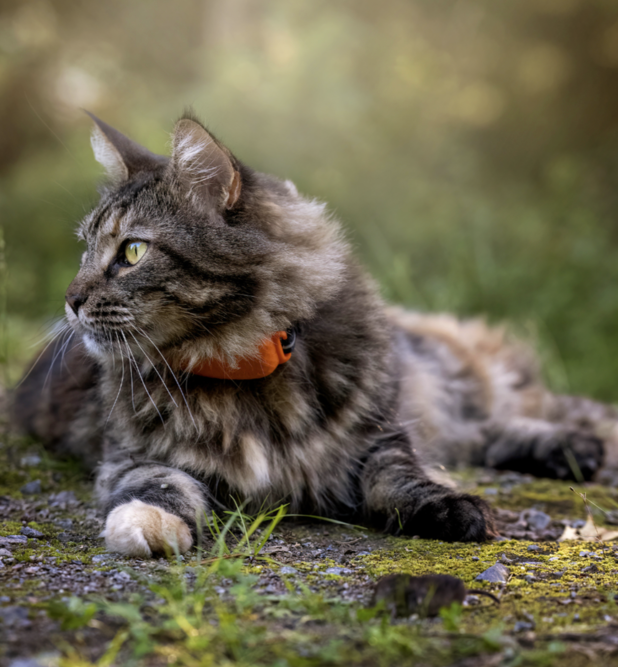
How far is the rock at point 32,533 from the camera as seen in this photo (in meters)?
1.87

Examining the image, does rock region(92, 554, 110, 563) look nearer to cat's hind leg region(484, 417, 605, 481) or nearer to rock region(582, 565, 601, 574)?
rock region(582, 565, 601, 574)

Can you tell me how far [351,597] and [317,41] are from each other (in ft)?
22.2

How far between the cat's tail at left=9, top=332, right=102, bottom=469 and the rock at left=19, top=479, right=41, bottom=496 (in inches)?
10.8

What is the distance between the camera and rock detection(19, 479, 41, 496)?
2.43 metres

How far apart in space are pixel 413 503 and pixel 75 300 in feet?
4.43

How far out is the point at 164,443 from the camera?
2.11 meters

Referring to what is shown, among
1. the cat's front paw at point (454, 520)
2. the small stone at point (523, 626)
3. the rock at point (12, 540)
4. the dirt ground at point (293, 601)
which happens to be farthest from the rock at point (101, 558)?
the small stone at point (523, 626)

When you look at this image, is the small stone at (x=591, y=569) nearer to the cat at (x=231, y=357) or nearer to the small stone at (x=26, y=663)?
the cat at (x=231, y=357)

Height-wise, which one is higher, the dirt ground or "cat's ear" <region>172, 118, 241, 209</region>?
"cat's ear" <region>172, 118, 241, 209</region>

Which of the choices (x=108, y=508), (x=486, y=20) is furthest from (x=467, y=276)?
(x=108, y=508)

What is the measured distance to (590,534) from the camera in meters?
2.14

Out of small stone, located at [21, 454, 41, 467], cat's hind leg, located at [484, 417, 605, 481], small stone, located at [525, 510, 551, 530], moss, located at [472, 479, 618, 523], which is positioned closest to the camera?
small stone, located at [525, 510, 551, 530]

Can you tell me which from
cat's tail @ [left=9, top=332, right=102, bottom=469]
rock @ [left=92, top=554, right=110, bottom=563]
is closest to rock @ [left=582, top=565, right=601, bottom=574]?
rock @ [left=92, top=554, right=110, bottom=563]

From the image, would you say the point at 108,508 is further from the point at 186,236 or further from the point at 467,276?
the point at 467,276
